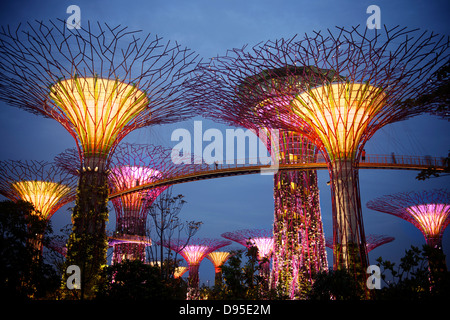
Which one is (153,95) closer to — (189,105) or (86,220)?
(189,105)

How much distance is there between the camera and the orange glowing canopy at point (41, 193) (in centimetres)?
2511

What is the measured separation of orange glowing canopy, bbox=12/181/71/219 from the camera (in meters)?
25.1

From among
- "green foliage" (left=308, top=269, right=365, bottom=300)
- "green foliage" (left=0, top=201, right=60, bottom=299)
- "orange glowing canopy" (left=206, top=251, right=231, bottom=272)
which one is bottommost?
"green foliage" (left=308, top=269, right=365, bottom=300)

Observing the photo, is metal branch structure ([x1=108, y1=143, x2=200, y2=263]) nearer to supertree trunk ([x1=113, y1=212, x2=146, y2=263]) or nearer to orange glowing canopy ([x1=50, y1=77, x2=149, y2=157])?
supertree trunk ([x1=113, y1=212, x2=146, y2=263])

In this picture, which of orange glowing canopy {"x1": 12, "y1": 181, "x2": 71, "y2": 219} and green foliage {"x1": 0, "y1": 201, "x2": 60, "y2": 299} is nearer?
green foliage {"x1": 0, "y1": 201, "x2": 60, "y2": 299}

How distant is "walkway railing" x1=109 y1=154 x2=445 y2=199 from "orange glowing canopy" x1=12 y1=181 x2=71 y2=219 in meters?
3.83

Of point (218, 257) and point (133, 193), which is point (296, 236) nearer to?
point (133, 193)

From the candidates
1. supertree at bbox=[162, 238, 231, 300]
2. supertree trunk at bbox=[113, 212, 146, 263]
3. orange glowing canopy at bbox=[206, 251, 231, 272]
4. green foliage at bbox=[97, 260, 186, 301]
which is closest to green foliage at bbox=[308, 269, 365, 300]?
green foliage at bbox=[97, 260, 186, 301]

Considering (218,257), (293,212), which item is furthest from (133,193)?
(218,257)

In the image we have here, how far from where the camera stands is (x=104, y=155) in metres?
14.1

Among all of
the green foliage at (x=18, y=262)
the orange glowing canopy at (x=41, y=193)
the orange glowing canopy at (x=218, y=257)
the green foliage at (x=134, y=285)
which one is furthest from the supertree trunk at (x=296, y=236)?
the orange glowing canopy at (x=218, y=257)

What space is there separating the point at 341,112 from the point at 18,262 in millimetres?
11753

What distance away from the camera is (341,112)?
14.7 metres
